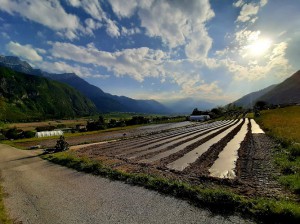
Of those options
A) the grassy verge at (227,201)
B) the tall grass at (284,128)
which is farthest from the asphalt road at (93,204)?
the tall grass at (284,128)

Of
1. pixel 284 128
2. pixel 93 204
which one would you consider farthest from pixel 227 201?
pixel 284 128

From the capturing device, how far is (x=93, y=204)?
16.0 m

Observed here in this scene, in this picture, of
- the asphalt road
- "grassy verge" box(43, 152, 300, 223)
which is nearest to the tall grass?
"grassy verge" box(43, 152, 300, 223)

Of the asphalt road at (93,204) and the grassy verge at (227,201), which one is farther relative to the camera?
the asphalt road at (93,204)

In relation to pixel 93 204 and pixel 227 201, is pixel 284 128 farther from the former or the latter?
pixel 93 204

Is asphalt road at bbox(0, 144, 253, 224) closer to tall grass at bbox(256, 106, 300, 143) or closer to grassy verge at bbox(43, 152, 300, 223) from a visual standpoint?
grassy verge at bbox(43, 152, 300, 223)

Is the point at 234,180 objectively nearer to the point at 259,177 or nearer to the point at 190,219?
the point at 259,177

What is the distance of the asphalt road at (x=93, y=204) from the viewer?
13500 mm

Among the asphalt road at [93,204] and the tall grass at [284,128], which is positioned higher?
the tall grass at [284,128]

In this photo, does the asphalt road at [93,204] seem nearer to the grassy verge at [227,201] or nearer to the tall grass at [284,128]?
the grassy verge at [227,201]

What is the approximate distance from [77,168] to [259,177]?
19.9m

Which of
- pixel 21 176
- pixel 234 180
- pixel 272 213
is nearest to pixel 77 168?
pixel 21 176

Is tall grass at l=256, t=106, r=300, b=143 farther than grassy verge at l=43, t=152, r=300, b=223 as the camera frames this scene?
Yes

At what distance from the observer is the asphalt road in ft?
44.3
